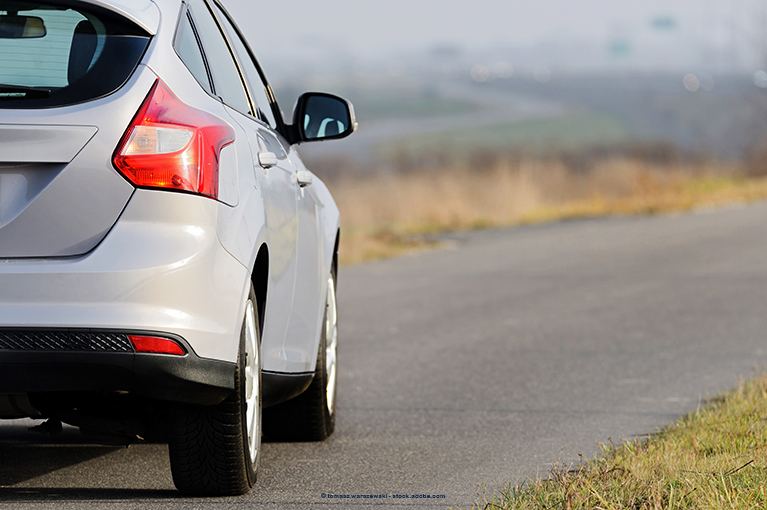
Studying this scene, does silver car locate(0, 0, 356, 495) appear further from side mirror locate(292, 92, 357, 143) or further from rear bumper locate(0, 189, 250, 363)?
side mirror locate(292, 92, 357, 143)

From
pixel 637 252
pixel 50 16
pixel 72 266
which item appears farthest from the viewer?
pixel 637 252

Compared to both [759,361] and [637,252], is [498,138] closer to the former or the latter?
[637,252]

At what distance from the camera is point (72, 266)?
3.24m

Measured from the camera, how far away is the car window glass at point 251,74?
4.56 metres

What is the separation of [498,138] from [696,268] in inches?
2500

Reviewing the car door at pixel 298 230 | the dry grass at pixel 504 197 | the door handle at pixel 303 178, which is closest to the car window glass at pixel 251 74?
the car door at pixel 298 230

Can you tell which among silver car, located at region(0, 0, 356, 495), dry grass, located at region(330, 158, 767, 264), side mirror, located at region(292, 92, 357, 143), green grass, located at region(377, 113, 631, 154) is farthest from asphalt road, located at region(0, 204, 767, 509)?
green grass, located at region(377, 113, 631, 154)

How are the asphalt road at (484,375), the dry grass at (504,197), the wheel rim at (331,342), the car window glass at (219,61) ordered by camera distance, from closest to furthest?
the car window glass at (219,61) < the asphalt road at (484,375) < the wheel rim at (331,342) < the dry grass at (504,197)

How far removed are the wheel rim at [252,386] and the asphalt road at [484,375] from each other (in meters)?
0.20

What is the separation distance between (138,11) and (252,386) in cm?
130

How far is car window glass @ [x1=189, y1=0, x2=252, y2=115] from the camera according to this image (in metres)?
3.95

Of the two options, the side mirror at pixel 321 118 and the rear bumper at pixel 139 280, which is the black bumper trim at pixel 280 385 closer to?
the rear bumper at pixel 139 280

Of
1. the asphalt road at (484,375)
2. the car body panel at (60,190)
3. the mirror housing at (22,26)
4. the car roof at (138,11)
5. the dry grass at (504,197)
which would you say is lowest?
the dry grass at (504,197)

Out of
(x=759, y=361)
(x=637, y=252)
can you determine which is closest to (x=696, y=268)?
(x=637, y=252)
